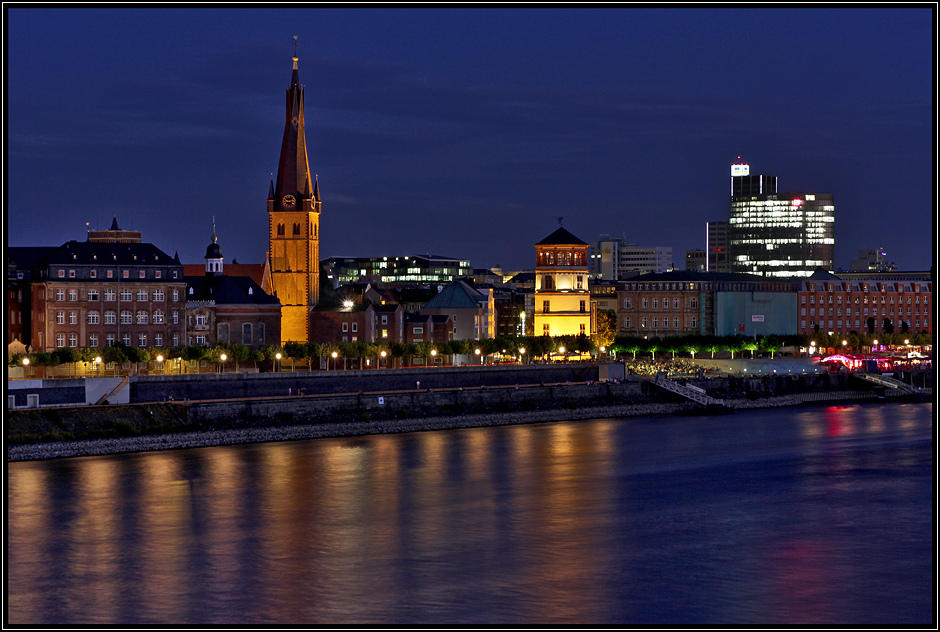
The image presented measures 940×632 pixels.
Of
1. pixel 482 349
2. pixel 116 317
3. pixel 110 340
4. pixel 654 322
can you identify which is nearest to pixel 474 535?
pixel 110 340

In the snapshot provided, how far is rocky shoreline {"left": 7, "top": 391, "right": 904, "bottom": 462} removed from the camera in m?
47.2

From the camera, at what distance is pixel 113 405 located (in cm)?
5241

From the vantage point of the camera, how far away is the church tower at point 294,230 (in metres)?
85.1

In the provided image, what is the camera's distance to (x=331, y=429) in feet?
186

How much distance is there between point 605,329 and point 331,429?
5616 centimetres

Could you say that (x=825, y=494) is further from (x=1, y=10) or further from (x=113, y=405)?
(x=1, y=10)

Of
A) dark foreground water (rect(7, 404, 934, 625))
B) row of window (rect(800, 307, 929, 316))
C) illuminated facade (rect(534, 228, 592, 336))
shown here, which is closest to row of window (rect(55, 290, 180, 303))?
dark foreground water (rect(7, 404, 934, 625))

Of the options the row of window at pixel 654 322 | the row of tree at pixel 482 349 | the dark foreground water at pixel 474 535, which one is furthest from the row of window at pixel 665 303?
the dark foreground water at pixel 474 535

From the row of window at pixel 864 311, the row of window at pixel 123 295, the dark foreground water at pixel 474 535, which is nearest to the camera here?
the dark foreground water at pixel 474 535

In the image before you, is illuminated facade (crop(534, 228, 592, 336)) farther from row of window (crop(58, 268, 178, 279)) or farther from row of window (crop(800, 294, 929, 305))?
row of window (crop(58, 268, 178, 279))

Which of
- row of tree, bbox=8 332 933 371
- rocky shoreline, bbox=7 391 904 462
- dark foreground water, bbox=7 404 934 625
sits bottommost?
dark foreground water, bbox=7 404 934 625

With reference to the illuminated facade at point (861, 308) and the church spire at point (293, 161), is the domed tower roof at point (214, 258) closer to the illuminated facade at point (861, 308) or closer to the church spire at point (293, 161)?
the church spire at point (293, 161)

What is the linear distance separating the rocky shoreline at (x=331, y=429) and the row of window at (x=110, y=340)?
625 inches

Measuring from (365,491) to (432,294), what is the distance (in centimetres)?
8135
